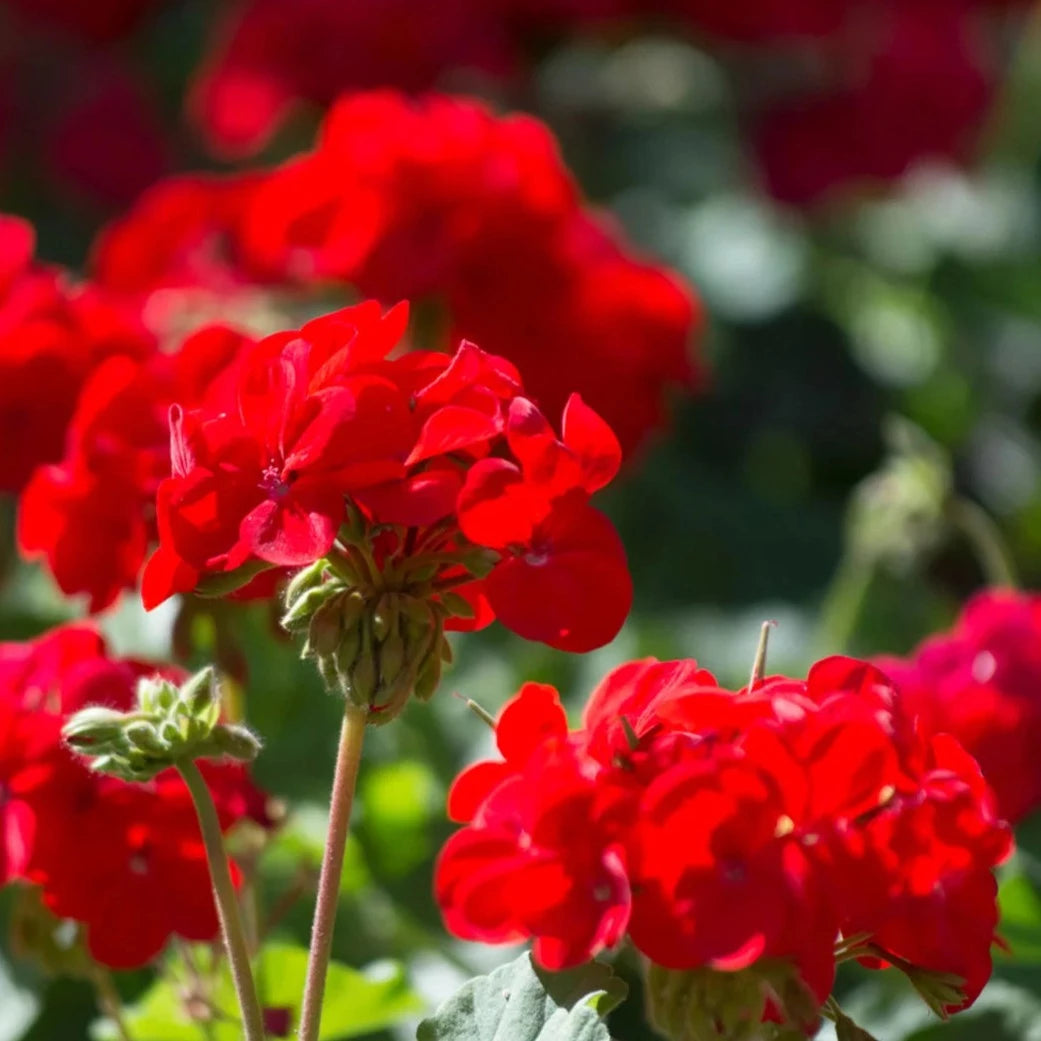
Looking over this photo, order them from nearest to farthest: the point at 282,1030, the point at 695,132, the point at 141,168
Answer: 1. the point at 282,1030
2. the point at 141,168
3. the point at 695,132

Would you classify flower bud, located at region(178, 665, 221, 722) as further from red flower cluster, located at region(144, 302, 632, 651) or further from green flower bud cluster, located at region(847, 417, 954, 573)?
green flower bud cluster, located at region(847, 417, 954, 573)

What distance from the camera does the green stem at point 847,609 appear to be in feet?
4.75

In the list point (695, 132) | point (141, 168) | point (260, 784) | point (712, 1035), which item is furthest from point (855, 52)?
point (712, 1035)

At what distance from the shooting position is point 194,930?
79cm

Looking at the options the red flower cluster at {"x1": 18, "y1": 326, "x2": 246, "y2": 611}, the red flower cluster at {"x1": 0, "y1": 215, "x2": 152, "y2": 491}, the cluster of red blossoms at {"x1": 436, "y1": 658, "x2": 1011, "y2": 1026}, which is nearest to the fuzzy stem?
the cluster of red blossoms at {"x1": 436, "y1": 658, "x2": 1011, "y2": 1026}

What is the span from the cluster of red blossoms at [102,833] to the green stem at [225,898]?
11 centimetres

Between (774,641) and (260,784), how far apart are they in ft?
1.74

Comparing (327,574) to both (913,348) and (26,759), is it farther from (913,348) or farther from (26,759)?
(913,348)

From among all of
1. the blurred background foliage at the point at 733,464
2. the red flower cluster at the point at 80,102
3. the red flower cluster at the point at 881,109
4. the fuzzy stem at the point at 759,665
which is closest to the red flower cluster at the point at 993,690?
the blurred background foliage at the point at 733,464

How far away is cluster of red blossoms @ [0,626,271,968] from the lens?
2.55 feet

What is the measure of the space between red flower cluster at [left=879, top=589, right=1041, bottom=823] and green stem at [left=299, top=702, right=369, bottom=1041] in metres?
0.37

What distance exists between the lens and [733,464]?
2227mm

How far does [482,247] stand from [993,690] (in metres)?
0.52

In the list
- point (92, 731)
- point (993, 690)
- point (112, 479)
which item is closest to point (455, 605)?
point (92, 731)
